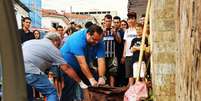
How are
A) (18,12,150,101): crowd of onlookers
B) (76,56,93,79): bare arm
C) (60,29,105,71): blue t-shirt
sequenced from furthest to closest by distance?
1. (60,29,105,71): blue t-shirt
2. (76,56,93,79): bare arm
3. (18,12,150,101): crowd of onlookers

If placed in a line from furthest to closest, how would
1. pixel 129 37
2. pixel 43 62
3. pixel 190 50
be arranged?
pixel 129 37 → pixel 43 62 → pixel 190 50

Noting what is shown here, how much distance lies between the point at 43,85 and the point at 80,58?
0.76 meters

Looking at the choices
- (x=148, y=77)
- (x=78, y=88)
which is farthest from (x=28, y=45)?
(x=148, y=77)

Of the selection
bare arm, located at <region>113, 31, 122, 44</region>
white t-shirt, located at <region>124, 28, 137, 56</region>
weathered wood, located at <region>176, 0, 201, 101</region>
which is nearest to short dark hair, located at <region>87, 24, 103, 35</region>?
white t-shirt, located at <region>124, 28, 137, 56</region>

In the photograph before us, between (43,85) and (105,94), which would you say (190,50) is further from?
(43,85)

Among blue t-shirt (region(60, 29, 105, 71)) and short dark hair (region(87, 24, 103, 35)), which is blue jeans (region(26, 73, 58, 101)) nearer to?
blue t-shirt (region(60, 29, 105, 71))

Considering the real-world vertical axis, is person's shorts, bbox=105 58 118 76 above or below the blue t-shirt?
below

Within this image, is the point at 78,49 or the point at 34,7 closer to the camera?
the point at 78,49

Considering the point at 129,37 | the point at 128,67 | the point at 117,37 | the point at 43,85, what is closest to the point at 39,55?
the point at 43,85

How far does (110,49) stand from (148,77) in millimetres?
2054

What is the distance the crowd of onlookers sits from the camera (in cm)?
929

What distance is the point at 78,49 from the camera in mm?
9938

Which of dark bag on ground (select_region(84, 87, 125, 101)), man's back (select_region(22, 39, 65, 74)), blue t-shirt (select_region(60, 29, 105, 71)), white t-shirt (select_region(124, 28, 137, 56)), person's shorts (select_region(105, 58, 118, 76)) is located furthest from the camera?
person's shorts (select_region(105, 58, 118, 76))

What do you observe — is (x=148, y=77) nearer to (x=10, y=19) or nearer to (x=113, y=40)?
(x=113, y=40)
